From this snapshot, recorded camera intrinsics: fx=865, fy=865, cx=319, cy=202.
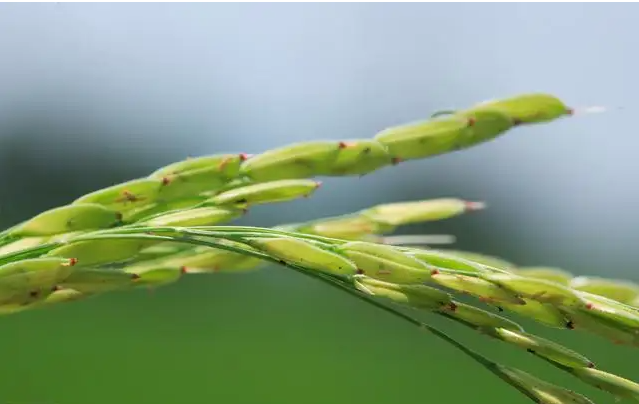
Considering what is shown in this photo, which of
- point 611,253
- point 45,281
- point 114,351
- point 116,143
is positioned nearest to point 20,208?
point 116,143

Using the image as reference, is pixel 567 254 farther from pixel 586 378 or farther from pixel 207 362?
pixel 586 378

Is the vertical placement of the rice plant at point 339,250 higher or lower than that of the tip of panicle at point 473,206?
lower

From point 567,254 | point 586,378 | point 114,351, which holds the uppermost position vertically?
point 567,254

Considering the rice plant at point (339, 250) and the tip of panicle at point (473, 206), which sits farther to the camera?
the tip of panicle at point (473, 206)

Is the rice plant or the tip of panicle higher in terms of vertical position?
the tip of panicle

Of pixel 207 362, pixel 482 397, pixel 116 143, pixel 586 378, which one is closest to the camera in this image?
pixel 586 378

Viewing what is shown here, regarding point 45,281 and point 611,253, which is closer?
point 45,281

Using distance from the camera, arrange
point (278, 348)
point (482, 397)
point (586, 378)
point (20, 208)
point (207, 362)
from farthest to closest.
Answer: point (20, 208) < point (278, 348) < point (207, 362) < point (482, 397) < point (586, 378)

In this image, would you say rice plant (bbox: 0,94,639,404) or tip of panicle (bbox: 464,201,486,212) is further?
tip of panicle (bbox: 464,201,486,212)
